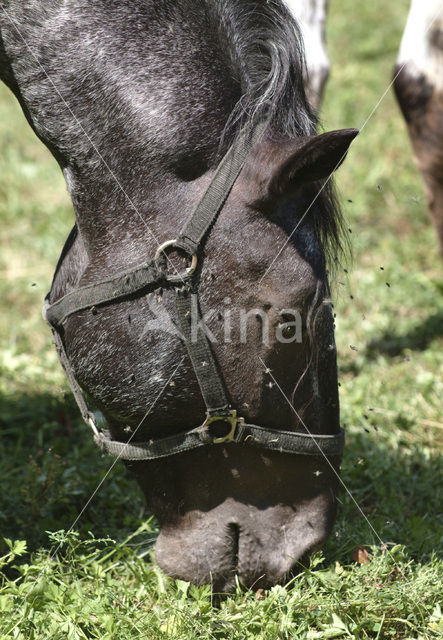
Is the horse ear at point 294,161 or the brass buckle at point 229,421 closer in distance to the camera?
the horse ear at point 294,161

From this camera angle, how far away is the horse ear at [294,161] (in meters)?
1.95

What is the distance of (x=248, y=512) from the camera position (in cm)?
232

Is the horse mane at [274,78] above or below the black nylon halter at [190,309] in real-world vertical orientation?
above

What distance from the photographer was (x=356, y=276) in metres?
5.49

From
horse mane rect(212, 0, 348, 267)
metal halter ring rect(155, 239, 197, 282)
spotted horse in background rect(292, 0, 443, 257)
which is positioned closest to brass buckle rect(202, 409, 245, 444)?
metal halter ring rect(155, 239, 197, 282)

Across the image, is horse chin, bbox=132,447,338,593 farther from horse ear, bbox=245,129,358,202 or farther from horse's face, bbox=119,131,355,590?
horse ear, bbox=245,129,358,202

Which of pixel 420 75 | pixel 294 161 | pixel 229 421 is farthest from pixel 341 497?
pixel 420 75

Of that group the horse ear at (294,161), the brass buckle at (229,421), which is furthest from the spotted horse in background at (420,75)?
the brass buckle at (229,421)

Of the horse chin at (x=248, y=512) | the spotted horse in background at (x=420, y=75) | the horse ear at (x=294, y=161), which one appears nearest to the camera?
the horse ear at (x=294, y=161)

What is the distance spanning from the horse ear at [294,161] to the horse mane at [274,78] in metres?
0.14

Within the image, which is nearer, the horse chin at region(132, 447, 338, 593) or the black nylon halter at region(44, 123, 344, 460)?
the black nylon halter at region(44, 123, 344, 460)

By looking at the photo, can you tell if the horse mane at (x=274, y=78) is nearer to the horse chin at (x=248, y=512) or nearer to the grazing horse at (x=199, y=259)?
the grazing horse at (x=199, y=259)

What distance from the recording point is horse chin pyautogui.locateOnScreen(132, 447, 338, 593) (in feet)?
7.60

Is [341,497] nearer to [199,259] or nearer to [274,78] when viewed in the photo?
[199,259]
